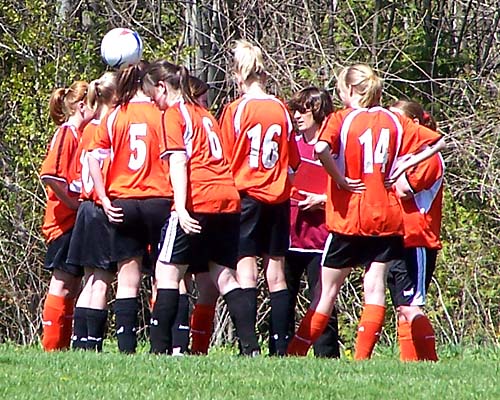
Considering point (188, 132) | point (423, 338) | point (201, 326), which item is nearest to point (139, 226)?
point (188, 132)

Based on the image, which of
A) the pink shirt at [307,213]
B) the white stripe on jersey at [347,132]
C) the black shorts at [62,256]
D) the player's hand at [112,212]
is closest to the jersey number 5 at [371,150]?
the white stripe on jersey at [347,132]

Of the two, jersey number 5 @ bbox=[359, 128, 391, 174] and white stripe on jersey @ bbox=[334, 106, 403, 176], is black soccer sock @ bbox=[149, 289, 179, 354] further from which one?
jersey number 5 @ bbox=[359, 128, 391, 174]

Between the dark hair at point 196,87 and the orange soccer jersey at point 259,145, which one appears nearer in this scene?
the dark hair at point 196,87

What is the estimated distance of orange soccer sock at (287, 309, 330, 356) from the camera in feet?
29.6

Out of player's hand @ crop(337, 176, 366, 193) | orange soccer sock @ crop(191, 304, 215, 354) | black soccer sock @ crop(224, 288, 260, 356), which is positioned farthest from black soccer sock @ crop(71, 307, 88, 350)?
player's hand @ crop(337, 176, 366, 193)

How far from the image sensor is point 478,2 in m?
14.9

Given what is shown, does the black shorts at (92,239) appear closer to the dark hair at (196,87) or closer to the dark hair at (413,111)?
the dark hair at (196,87)

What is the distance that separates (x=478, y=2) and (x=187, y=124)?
718 centimetres

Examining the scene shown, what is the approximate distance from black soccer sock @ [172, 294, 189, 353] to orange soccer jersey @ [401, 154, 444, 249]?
1.83 metres

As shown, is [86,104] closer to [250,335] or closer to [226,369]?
[250,335]

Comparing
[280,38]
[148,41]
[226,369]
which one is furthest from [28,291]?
[226,369]

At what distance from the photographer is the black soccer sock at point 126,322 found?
30.0ft

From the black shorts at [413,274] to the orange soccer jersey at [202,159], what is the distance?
4.36 feet

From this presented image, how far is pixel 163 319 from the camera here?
343 inches
